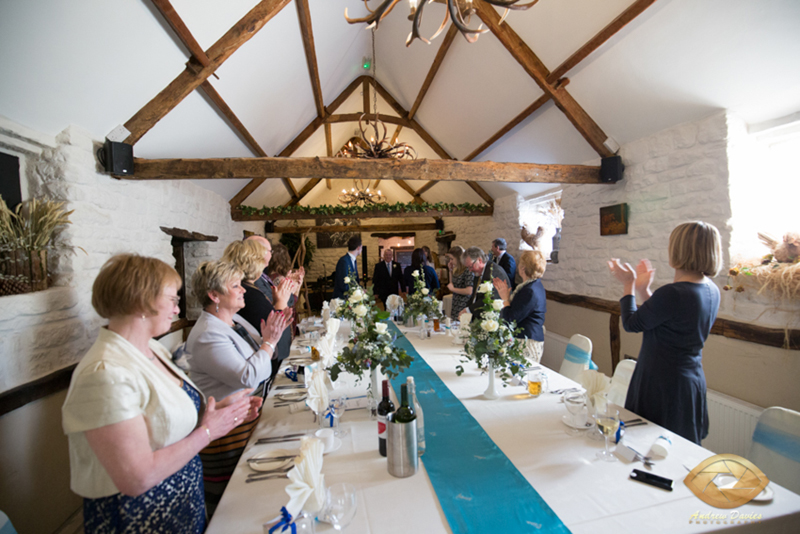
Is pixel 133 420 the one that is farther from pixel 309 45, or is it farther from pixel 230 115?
pixel 309 45

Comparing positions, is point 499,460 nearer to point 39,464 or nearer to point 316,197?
point 39,464

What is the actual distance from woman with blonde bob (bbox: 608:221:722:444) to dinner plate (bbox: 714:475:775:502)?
1.72 ft

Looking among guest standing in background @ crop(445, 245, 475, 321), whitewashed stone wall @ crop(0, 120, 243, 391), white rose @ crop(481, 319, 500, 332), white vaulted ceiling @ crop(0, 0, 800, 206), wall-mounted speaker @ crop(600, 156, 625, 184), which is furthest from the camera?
guest standing in background @ crop(445, 245, 475, 321)

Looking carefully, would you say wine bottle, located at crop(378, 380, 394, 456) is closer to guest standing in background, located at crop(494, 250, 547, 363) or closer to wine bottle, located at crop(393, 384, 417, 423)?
wine bottle, located at crop(393, 384, 417, 423)

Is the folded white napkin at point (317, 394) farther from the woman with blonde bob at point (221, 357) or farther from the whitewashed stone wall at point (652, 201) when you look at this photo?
the whitewashed stone wall at point (652, 201)

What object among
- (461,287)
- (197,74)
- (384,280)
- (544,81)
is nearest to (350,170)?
(197,74)

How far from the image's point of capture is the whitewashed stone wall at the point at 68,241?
2.09 m

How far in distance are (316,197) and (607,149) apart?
8112 millimetres

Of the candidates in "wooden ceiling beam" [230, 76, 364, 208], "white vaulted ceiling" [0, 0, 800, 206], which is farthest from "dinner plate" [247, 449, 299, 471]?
"wooden ceiling beam" [230, 76, 364, 208]

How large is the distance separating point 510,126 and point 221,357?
178 inches

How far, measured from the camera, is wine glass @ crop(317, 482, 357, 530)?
3.39 ft

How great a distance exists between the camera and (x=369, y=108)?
684cm

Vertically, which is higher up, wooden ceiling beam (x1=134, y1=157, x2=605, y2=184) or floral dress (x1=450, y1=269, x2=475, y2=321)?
wooden ceiling beam (x1=134, y1=157, x2=605, y2=184)

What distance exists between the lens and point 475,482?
4.01 feet
